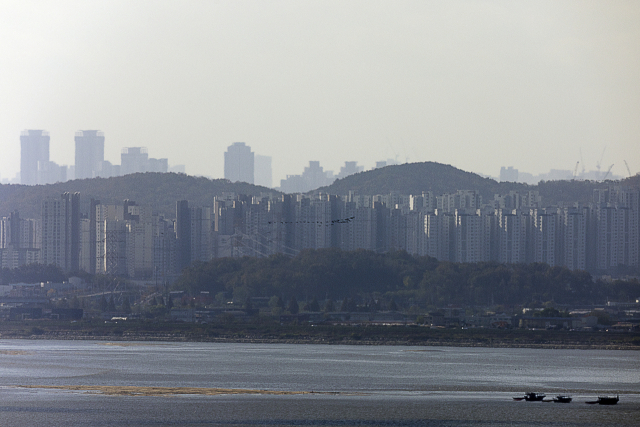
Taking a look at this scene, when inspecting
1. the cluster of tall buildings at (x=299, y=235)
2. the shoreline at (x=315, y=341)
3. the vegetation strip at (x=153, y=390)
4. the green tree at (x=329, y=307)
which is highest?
the cluster of tall buildings at (x=299, y=235)

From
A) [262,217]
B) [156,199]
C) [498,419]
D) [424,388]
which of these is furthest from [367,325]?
[156,199]

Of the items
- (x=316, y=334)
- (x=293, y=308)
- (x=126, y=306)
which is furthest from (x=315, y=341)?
(x=126, y=306)

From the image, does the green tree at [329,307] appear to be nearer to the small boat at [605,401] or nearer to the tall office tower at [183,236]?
the tall office tower at [183,236]

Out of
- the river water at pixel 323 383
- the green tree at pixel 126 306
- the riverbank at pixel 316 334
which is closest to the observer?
Answer: the river water at pixel 323 383

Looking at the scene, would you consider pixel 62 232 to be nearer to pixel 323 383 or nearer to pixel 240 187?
pixel 240 187

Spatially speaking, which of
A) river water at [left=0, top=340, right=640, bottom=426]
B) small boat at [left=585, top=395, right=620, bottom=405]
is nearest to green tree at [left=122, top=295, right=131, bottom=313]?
river water at [left=0, top=340, right=640, bottom=426]

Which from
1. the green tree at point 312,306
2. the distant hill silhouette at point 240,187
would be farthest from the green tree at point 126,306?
the distant hill silhouette at point 240,187
